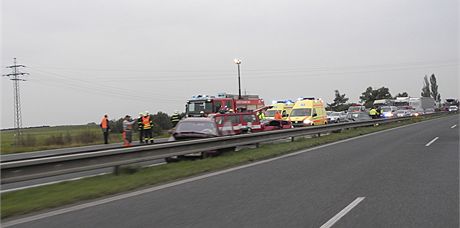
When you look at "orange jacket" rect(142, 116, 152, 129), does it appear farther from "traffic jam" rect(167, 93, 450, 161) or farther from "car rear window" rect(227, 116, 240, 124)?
"car rear window" rect(227, 116, 240, 124)

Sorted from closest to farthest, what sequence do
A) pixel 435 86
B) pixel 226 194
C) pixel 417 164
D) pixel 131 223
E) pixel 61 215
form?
1. pixel 131 223
2. pixel 61 215
3. pixel 226 194
4. pixel 417 164
5. pixel 435 86

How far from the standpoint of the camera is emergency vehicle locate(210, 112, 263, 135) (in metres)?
17.5

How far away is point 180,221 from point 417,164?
7731 millimetres

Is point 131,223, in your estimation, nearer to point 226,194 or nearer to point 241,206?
point 241,206

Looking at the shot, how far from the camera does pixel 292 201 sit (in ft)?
24.3

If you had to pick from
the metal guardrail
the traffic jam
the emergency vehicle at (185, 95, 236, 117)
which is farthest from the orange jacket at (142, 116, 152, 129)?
the metal guardrail

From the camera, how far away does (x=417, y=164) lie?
11672mm

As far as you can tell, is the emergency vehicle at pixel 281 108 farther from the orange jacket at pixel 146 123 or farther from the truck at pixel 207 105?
the orange jacket at pixel 146 123

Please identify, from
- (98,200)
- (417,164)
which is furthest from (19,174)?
(417,164)

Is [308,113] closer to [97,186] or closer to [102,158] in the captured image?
[102,158]

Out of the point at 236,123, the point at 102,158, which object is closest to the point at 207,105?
the point at 236,123

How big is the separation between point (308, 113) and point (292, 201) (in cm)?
2306

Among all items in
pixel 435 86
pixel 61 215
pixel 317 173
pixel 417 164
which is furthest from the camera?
pixel 435 86

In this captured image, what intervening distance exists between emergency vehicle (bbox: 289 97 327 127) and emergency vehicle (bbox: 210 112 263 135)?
26.0 feet
